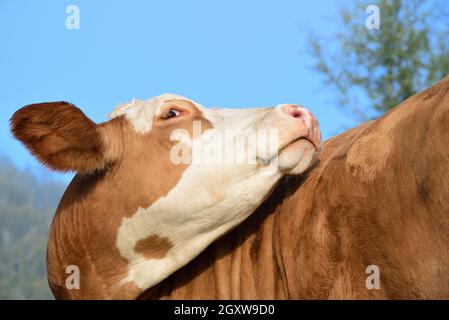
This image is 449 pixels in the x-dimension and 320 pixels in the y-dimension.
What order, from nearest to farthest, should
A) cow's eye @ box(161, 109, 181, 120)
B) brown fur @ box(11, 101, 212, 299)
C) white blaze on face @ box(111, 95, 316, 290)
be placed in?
white blaze on face @ box(111, 95, 316, 290)
brown fur @ box(11, 101, 212, 299)
cow's eye @ box(161, 109, 181, 120)

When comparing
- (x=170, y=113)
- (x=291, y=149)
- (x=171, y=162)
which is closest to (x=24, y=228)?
(x=170, y=113)

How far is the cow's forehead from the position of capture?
5199 mm

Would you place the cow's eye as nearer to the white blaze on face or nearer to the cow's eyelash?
the cow's eyelash

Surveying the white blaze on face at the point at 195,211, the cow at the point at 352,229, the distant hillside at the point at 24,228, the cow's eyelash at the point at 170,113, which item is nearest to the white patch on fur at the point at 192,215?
the white blaze on face at the point at 195,211

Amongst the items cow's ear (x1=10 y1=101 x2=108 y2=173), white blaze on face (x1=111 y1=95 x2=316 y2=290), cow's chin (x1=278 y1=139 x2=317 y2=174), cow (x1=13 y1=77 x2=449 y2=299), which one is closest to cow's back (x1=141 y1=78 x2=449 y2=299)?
cow (x1=13 y1=77 x2=449 y2=299)

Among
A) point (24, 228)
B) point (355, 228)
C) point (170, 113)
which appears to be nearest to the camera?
point (355, 228)

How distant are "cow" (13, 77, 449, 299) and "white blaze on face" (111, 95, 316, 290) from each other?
208 mm

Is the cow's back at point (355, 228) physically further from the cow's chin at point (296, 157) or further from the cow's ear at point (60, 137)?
the cow's ear at point (60, 137)

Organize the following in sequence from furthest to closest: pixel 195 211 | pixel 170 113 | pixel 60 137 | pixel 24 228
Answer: pixel 24 228, pixel 170 113, pixel 60 137, pixel 195 211

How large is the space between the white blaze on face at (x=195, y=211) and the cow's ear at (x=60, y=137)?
54 centimetres

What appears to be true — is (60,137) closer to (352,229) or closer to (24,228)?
(352,229)

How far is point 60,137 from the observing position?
16.7 feet

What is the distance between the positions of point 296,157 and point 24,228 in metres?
73.9
